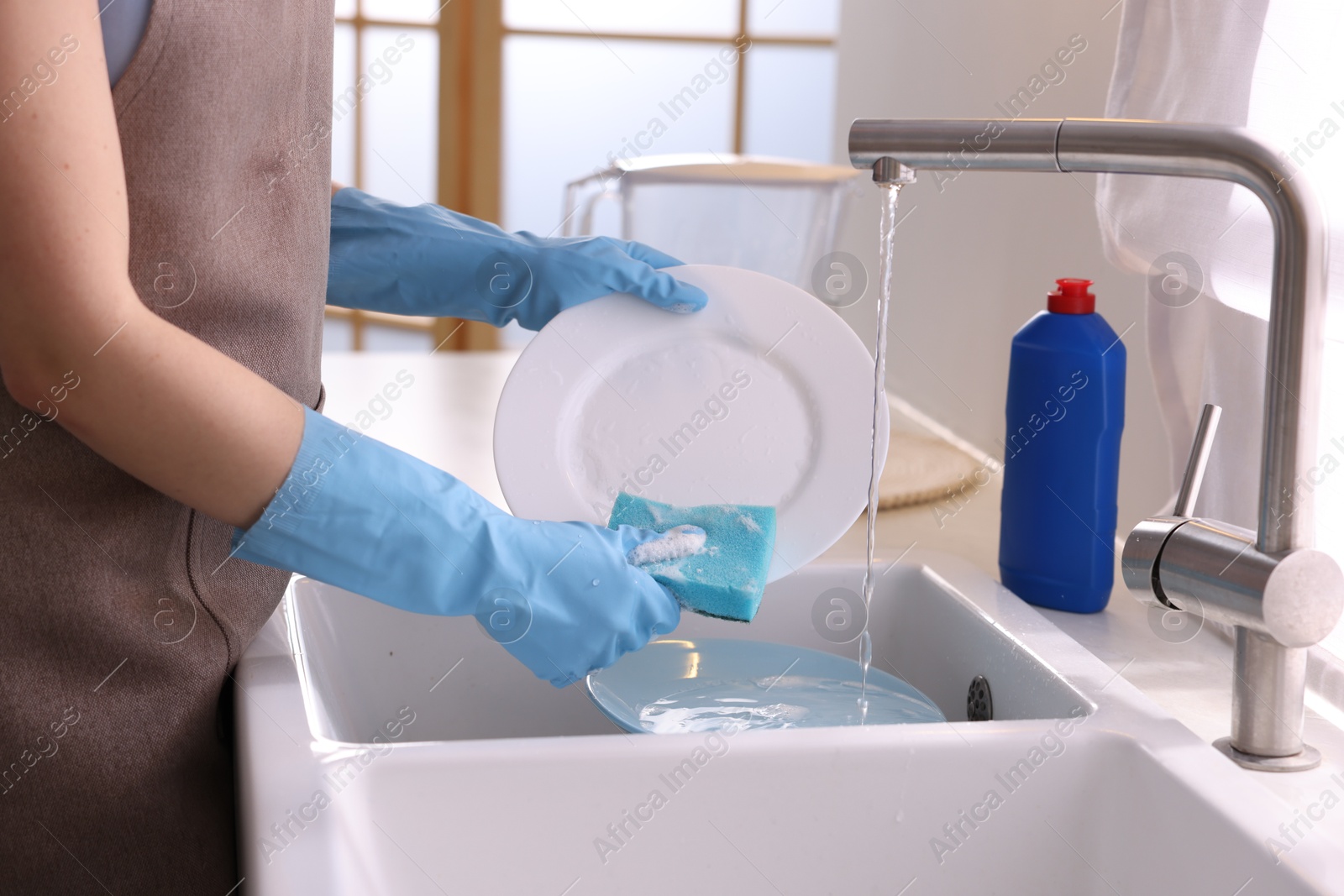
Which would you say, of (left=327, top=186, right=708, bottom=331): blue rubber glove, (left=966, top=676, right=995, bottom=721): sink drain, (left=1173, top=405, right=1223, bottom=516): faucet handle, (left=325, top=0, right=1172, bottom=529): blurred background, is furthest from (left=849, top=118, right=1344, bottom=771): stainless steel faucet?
(left=325, top=0, right=1172, bottom=529): blurred background

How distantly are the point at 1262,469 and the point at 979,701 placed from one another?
1.10 feet

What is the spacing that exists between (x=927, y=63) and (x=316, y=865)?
5.07 ft

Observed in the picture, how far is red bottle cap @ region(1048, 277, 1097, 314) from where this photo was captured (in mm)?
896

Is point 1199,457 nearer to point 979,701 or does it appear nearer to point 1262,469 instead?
point 1262,469

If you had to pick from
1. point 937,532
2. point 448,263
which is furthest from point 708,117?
point 448,263

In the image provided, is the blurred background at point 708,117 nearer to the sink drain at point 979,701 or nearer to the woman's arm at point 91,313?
the sink drain at point 979,701

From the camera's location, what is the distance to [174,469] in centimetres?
57

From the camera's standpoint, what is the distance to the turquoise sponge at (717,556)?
0.74 metres

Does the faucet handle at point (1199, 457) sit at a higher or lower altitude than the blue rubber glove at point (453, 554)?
higher

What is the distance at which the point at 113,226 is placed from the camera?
54 cm

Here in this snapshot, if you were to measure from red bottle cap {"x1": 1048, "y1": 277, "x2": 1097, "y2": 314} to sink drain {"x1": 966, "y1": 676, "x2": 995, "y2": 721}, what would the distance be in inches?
10.9

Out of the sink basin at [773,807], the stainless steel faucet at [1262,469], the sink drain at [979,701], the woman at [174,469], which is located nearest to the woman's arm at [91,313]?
the woman at [174,469]

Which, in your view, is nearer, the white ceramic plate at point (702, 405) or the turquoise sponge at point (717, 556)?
the turquoise sponge at point (717, 556)

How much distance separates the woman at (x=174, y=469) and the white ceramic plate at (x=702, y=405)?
0.12 meters
